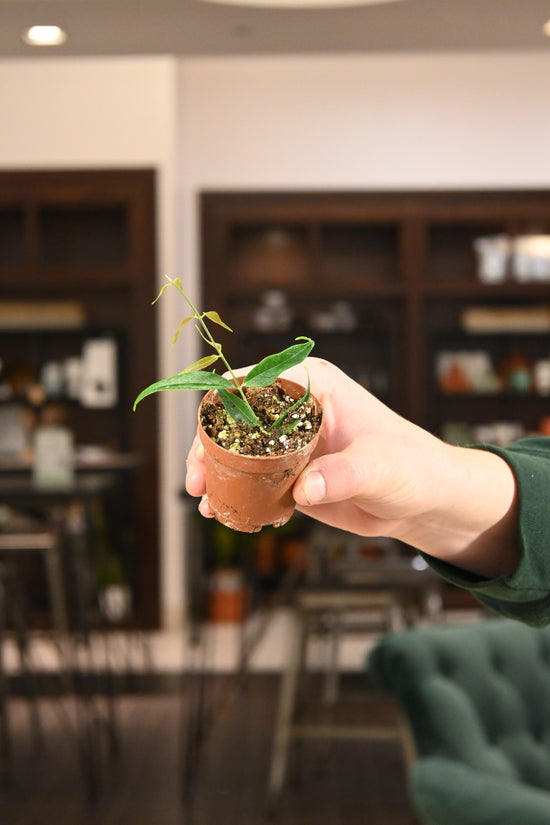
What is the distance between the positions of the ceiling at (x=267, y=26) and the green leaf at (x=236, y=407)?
371mm

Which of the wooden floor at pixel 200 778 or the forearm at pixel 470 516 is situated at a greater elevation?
the forearm at pixel 470 516

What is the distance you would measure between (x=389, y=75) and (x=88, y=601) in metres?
3.87

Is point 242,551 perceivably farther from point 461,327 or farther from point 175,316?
point 461,327

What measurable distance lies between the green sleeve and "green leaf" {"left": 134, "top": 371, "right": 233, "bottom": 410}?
14.6 inches

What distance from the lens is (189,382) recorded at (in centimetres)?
62

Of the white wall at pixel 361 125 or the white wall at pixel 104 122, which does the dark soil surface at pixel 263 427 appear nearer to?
the white wall at pixel 104 122

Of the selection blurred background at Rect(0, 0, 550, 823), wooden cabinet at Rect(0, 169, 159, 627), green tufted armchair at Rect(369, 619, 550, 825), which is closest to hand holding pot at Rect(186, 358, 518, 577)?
green tufted armchair at Rect(369, 619, 550, 825)

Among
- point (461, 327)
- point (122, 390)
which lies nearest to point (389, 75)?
point (461, 327)

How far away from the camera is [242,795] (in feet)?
11.3

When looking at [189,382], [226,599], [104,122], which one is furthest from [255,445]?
[226,599]

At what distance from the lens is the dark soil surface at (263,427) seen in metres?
0.72

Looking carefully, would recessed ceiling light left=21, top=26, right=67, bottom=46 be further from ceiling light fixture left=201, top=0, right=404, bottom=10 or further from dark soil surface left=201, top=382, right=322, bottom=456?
dark soil surface left=201, top=382, right=322, bottom=456

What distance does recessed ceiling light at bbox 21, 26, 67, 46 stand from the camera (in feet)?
2.89

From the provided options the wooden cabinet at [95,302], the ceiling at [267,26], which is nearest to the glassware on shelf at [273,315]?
the wooden cabinet at [95,302]
